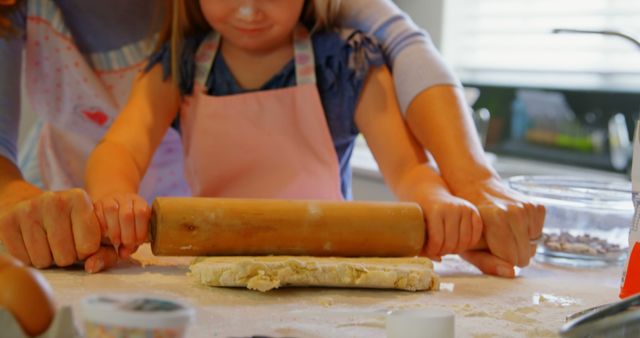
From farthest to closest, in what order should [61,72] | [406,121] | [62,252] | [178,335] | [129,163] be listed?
[61,72], [406,121], [129,163], [62,252], [178,335]

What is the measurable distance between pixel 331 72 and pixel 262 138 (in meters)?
0.15

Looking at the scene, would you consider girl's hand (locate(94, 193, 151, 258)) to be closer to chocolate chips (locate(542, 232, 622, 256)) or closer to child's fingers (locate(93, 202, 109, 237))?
child's fingers (locate(93, 202, 109, 237))

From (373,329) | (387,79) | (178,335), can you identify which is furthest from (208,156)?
(178,335)

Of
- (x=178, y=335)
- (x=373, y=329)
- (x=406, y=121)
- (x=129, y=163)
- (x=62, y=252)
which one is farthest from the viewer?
(x=406, y=121)

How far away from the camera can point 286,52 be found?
4.15 ft

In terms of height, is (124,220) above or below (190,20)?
below

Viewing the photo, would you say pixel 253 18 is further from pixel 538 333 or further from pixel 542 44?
pixel 542 44

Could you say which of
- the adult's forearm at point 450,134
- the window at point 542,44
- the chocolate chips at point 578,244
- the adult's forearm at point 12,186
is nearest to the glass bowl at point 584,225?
the chocolate chips at point 578,244

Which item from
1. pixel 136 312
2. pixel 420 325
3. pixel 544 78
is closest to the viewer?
pixel 136 312

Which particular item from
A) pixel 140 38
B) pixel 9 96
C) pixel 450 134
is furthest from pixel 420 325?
pixel 140 38

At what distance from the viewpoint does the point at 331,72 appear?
1.24 meters

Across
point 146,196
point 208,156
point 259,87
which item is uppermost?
point 259,87

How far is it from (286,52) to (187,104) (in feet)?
0.57

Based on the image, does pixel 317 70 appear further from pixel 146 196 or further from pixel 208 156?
pixel 146 196
